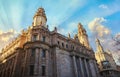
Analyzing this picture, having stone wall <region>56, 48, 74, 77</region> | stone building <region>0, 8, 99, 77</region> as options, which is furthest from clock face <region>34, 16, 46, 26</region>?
stone wall <region>56, 48, 74, 77</region>

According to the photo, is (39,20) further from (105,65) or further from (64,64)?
(105,65)

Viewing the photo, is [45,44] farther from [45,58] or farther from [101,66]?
[101,66]

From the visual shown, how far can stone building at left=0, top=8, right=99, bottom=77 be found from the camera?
30.3 meters

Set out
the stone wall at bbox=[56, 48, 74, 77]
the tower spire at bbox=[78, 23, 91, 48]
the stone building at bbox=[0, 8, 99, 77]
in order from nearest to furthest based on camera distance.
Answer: the stone building at bbox=[0, 8, 99, 77]
the stone wall at bbox=[56, 48, 74, 77]
the tower spire at bbox=[78, 23, 91, 48]

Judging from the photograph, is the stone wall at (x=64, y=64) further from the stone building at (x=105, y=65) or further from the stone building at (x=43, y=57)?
the stone building at (x=105, y=65)

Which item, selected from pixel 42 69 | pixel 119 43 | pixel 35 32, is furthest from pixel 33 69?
pixel 119 43

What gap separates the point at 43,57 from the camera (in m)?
31.8

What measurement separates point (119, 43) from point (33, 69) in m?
20.0

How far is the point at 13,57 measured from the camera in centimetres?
3791

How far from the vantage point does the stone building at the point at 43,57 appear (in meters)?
30.3

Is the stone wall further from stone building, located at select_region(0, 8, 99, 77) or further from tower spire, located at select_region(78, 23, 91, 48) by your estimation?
tower spire, located at select_region(78, 23, 91, 48)

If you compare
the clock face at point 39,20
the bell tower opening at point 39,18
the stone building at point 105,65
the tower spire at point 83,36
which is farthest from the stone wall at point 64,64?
the stone building at point 105,65

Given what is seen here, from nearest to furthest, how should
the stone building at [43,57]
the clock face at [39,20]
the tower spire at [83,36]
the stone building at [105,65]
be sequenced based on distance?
the stone building at [43,57] < the clock face at [39,20] < the tower spire at [83,36] < the stone building at [105,65]

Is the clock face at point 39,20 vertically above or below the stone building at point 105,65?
above
